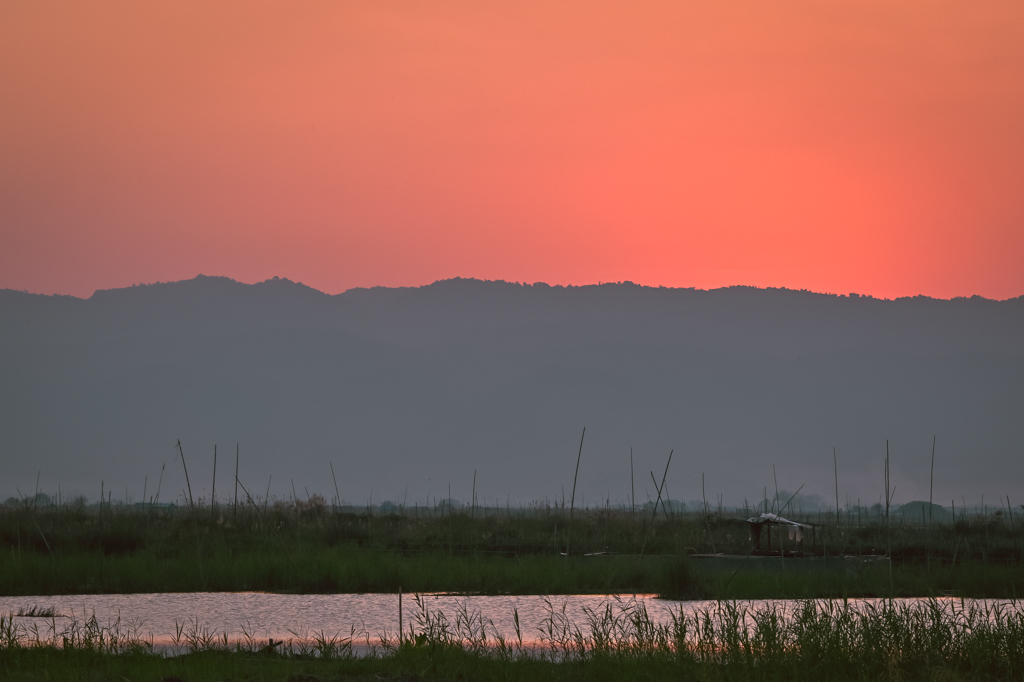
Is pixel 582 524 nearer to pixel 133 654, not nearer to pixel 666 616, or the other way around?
pixel 666 616

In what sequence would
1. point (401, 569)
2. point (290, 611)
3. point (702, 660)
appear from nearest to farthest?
point (702, 660) < point (290, 611) < point (401, 569)

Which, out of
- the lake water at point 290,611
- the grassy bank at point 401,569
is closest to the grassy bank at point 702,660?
the lake water at point 290,611

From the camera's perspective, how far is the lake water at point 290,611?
13.5m

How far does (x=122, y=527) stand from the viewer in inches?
1037

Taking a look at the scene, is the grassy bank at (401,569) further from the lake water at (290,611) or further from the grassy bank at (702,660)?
the grassy bank at (702,660)

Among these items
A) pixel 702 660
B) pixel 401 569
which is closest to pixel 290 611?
pixel 401 569

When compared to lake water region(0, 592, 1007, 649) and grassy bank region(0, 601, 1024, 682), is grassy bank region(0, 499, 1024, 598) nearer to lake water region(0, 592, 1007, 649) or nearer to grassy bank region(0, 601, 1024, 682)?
lake water region(0, 592, 1007, 649)

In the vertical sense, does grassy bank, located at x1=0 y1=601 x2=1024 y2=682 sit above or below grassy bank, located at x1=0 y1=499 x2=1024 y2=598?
above

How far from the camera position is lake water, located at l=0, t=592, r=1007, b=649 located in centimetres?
1349

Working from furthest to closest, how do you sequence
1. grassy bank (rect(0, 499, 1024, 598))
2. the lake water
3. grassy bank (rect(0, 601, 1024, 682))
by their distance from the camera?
grassy bank (rect(0, 499, 1024, 598))
the lake water
grassy bank (rect(0, 601, 1024, 682))

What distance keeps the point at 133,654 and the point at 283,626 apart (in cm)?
382

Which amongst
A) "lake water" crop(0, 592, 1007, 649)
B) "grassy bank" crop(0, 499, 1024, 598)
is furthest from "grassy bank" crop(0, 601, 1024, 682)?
"grassy bank" crop(0, 499, 1024, 598)

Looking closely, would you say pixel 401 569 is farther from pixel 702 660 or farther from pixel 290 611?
pixel 702 660

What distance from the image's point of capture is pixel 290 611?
16188 mm
